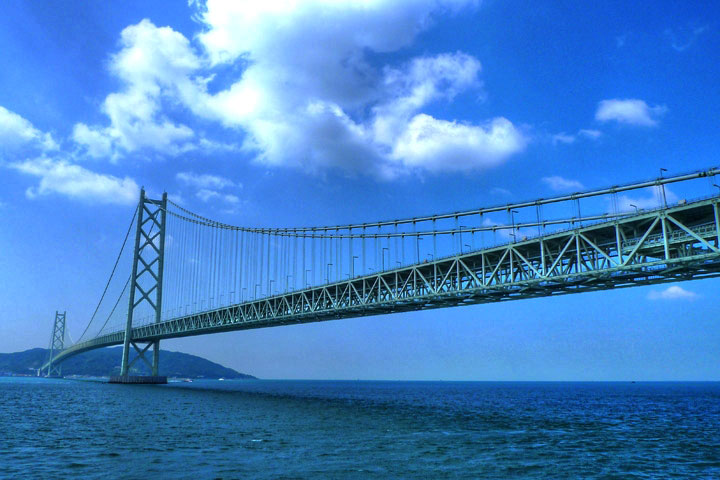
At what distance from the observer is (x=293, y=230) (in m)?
78.0

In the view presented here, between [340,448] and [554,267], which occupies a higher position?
[554,267]

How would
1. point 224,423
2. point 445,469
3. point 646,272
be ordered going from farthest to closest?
Answer: 1. point 224,423
2. point 646,272
3. point 445,469

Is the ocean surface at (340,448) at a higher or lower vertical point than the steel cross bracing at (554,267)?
lower

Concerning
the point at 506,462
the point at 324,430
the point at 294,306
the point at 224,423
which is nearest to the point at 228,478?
the point at 506,462

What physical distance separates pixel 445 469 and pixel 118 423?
2336 cm

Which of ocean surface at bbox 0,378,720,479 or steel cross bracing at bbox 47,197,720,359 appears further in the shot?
steel cross bracing at bbox 47,197,720,359

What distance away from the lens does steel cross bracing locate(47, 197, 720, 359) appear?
30.5 metres

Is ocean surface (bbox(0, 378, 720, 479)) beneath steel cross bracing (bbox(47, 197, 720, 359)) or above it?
beneath

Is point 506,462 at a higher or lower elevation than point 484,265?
lower

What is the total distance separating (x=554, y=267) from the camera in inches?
1423

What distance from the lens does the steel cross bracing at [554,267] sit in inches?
1201

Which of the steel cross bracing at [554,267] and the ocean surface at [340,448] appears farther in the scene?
the steel cross bracing at [554,267]

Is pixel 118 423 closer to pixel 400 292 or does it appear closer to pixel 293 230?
pixel 400 292

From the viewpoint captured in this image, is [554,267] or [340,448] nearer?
[340,448]
